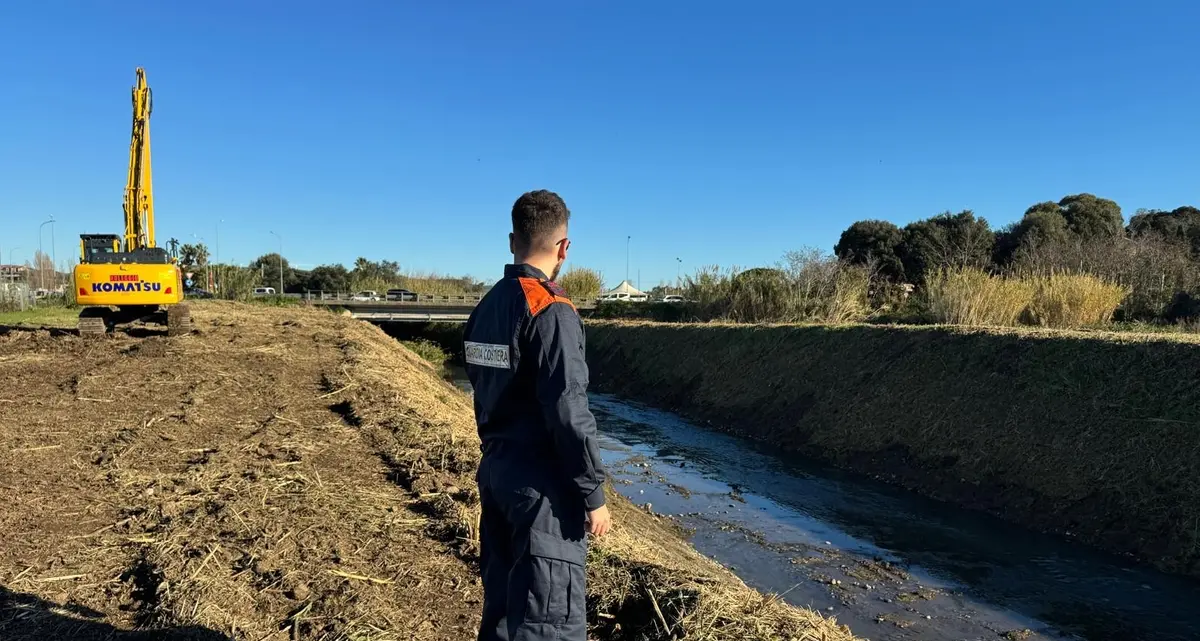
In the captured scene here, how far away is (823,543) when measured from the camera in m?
7.35

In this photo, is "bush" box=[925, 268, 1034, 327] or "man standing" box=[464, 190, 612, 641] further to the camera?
"bush" box=[925, 268, 1034, 327]

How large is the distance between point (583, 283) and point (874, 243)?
58.1ft

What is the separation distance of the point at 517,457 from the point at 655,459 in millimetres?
9435

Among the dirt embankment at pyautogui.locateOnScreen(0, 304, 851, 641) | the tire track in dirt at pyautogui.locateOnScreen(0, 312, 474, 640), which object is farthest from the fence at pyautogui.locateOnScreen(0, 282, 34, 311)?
the tire track in dirt at pyautogui.locateOnScreen(0, 312, 474, 640)

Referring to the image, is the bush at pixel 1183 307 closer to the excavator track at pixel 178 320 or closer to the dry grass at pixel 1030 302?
the dry grass at pixel 1030 302

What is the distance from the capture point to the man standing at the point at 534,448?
2262 millimetres

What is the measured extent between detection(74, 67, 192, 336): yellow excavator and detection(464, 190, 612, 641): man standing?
1243 centimetres

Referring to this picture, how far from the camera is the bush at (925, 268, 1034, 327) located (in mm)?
13859

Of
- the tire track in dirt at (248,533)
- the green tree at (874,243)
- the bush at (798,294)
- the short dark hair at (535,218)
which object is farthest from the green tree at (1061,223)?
the short dark hair at (535,218)

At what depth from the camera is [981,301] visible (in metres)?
14.1

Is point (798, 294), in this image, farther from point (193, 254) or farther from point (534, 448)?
point (193, 254)

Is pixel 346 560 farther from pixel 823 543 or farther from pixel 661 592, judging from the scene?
pixel 823 543

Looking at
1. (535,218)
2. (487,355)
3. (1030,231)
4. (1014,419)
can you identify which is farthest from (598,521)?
(1030,231)

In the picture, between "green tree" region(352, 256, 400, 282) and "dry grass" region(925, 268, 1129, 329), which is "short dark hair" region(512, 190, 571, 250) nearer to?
"dry grass" region(925, 268, 1129, 329)
